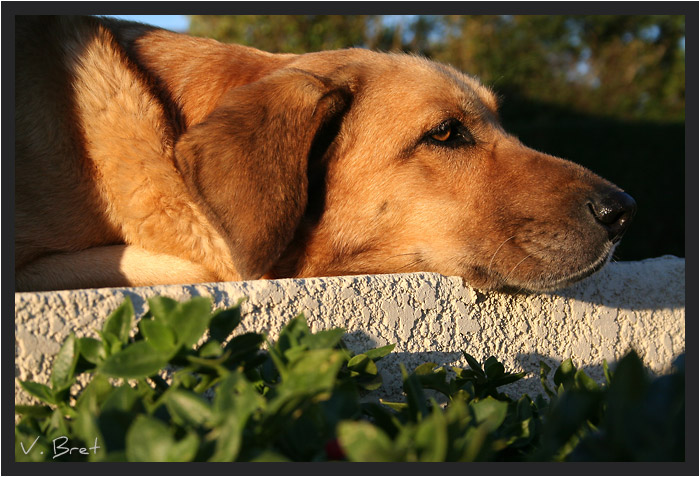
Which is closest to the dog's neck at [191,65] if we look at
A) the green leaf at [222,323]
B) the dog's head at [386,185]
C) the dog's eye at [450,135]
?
the dog's head at [386,185]

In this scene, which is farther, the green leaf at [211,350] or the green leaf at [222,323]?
the green leaf at [222,323]

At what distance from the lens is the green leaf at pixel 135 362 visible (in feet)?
4.75

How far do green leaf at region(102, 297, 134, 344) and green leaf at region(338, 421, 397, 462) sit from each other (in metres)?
0.74

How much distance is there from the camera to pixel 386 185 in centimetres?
283

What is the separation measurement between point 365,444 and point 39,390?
0.96 metres

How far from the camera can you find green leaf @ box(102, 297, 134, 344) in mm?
1609

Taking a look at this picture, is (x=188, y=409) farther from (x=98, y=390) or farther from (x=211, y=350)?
(x=98, y=390)

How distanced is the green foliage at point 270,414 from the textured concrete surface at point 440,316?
0.17 meters

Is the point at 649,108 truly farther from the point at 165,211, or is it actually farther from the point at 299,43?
the point at 165,211

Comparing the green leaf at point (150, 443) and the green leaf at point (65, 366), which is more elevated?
the green leaf at point (150, 443)

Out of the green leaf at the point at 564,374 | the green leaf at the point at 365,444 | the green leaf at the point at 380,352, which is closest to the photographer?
the green leaf at the point at 365,444

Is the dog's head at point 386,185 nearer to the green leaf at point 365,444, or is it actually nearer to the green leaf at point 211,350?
the green leaf at point 211,350

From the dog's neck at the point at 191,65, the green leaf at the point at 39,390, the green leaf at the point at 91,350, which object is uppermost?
the dog's neck at the point at 191,65

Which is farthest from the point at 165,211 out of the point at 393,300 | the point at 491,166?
the point at 491,166
